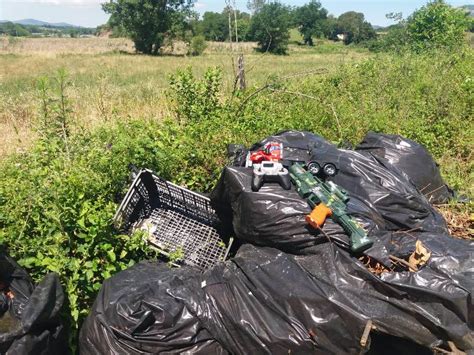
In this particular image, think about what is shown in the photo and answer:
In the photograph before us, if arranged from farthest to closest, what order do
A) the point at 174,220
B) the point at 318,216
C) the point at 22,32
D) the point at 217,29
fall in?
the point at 22,32 < the point at 217,29 < the point at 174,220 < the point at 318,216

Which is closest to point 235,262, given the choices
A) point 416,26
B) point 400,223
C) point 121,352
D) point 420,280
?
point 121,352

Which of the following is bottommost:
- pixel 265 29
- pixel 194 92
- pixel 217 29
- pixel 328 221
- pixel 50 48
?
pixel 50 48

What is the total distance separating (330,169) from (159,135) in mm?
1516

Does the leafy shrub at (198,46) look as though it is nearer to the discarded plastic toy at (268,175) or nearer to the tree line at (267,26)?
the tree line at (267,26)

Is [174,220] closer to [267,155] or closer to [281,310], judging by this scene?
[267,155]

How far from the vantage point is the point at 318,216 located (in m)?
2.17

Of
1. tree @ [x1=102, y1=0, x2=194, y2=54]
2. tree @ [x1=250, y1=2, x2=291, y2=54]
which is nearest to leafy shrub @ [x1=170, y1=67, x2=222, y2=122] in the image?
tree @ [x1=250, y1=2, x2=291, y2=54]

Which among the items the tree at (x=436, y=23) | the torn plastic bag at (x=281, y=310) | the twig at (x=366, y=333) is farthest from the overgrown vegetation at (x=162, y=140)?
the tree at (x=436, y=23)

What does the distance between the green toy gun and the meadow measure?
3.49 feet

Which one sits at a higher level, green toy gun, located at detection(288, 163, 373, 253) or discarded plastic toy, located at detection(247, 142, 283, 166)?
discarded plastic toy, located at detection(247, 142, 283, 166)

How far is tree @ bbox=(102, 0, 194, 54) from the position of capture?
3275 centimetres

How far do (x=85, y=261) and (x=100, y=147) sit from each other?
48.1 inches

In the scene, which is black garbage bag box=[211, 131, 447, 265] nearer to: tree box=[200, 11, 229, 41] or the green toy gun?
the green toy gun

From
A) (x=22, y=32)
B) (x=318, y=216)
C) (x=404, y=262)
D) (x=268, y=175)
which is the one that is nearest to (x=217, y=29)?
(x=268, y=175)
